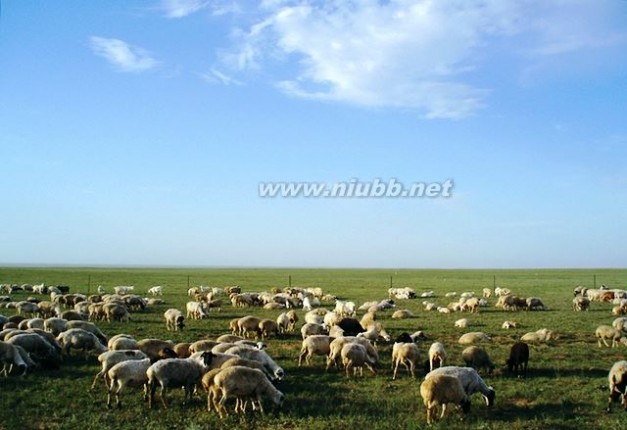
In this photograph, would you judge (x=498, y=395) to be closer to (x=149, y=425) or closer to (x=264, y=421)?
(x=264, y=421)

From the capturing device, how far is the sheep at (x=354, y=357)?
541 inches

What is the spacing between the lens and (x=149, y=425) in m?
9.88

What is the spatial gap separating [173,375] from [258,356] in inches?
108

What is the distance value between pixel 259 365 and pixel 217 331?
32.8 feet

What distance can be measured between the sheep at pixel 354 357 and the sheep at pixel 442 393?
3413 millimetres

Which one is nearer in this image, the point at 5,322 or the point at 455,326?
the point at 5,322

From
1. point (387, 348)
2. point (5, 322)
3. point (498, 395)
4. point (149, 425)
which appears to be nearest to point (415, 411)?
point (498, 395)

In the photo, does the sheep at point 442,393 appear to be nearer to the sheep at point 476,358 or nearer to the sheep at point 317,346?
the sheep at point 476,358

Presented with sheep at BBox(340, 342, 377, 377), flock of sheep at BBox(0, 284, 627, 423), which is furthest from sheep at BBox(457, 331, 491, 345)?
sheep at BBox(340, 342, 377, 377)

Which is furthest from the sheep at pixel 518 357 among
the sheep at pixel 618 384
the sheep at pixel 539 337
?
the sheep at pixel 539 337

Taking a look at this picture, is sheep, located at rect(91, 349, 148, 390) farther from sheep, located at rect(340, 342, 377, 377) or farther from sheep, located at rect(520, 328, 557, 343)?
sheep, located at rect(520, 328, 557, 343)

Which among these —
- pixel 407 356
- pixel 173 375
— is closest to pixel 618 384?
pixel 407 356

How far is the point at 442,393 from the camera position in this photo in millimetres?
10328

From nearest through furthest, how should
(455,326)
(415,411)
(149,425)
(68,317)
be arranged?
(149,425), (415,411), (68,317), (455,326)
